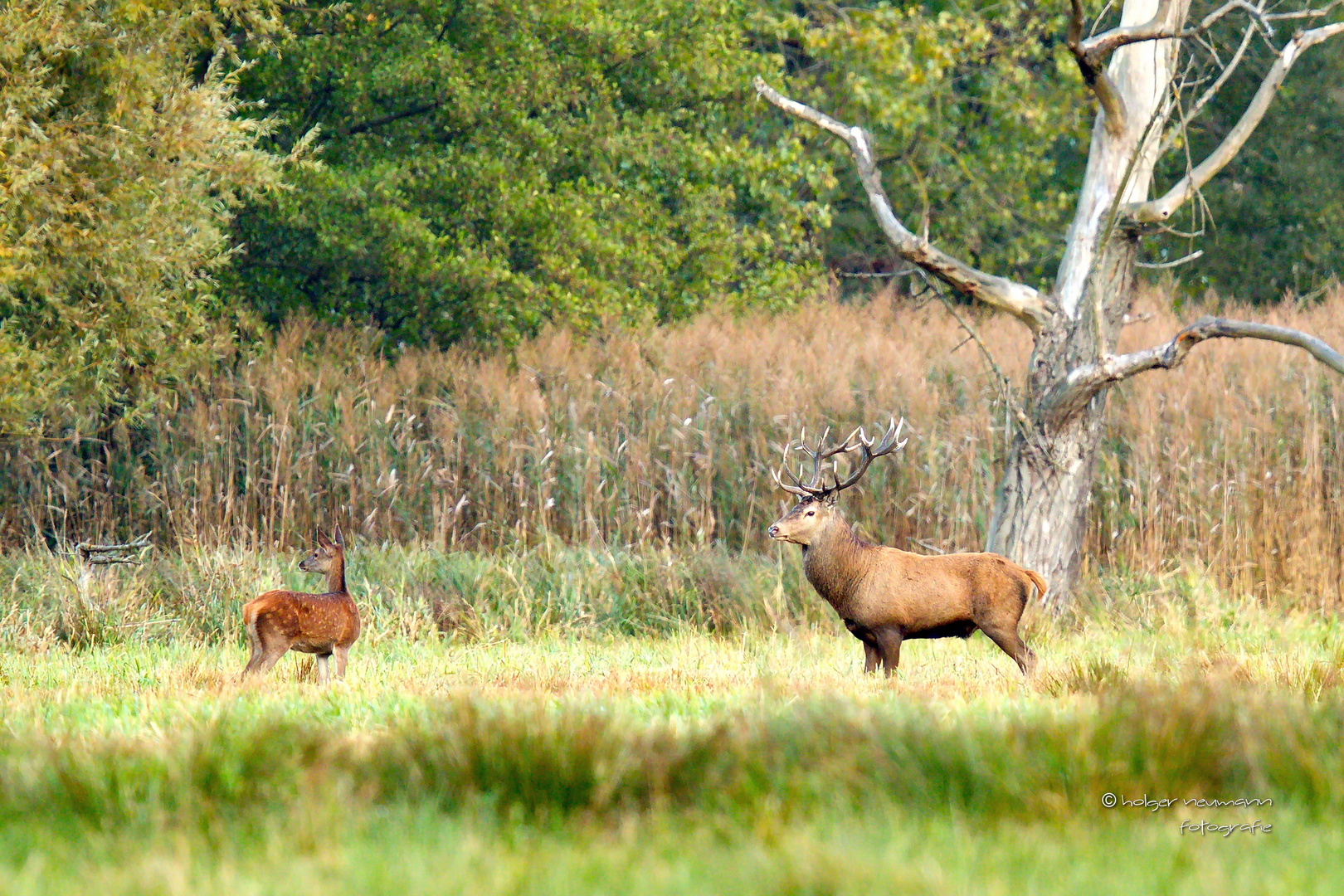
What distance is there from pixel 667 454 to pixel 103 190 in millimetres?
4664

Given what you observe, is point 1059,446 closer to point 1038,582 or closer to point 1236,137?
point 1236,137

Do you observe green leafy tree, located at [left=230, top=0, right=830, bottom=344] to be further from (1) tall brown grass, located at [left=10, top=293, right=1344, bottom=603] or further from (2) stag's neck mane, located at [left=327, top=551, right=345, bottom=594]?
(2) stag's neck mane, located at [left=327, top=551, right=345, bottom=594]

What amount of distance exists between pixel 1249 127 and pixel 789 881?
759 cm

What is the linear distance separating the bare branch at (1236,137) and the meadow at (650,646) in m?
2.30

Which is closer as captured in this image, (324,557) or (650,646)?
(324,557)

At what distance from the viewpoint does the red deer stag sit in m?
7.34

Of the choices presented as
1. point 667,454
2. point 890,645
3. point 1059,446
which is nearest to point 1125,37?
point 1059,446

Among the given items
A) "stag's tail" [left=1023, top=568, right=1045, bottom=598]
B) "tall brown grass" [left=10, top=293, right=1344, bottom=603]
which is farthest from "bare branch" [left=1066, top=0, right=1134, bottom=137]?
"stag's tail" [left=1023, top=568, right=1045, bottom=598]

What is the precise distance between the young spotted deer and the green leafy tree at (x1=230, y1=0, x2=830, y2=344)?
7.54 metres

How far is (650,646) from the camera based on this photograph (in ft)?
30.5

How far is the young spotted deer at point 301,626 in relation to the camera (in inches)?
283

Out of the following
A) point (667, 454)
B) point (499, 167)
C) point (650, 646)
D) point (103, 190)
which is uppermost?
point (499, 167)

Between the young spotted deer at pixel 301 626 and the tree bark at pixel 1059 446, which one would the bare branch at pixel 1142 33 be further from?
the young spotted deer at pixel 301 626

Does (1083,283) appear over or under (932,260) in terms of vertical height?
under
